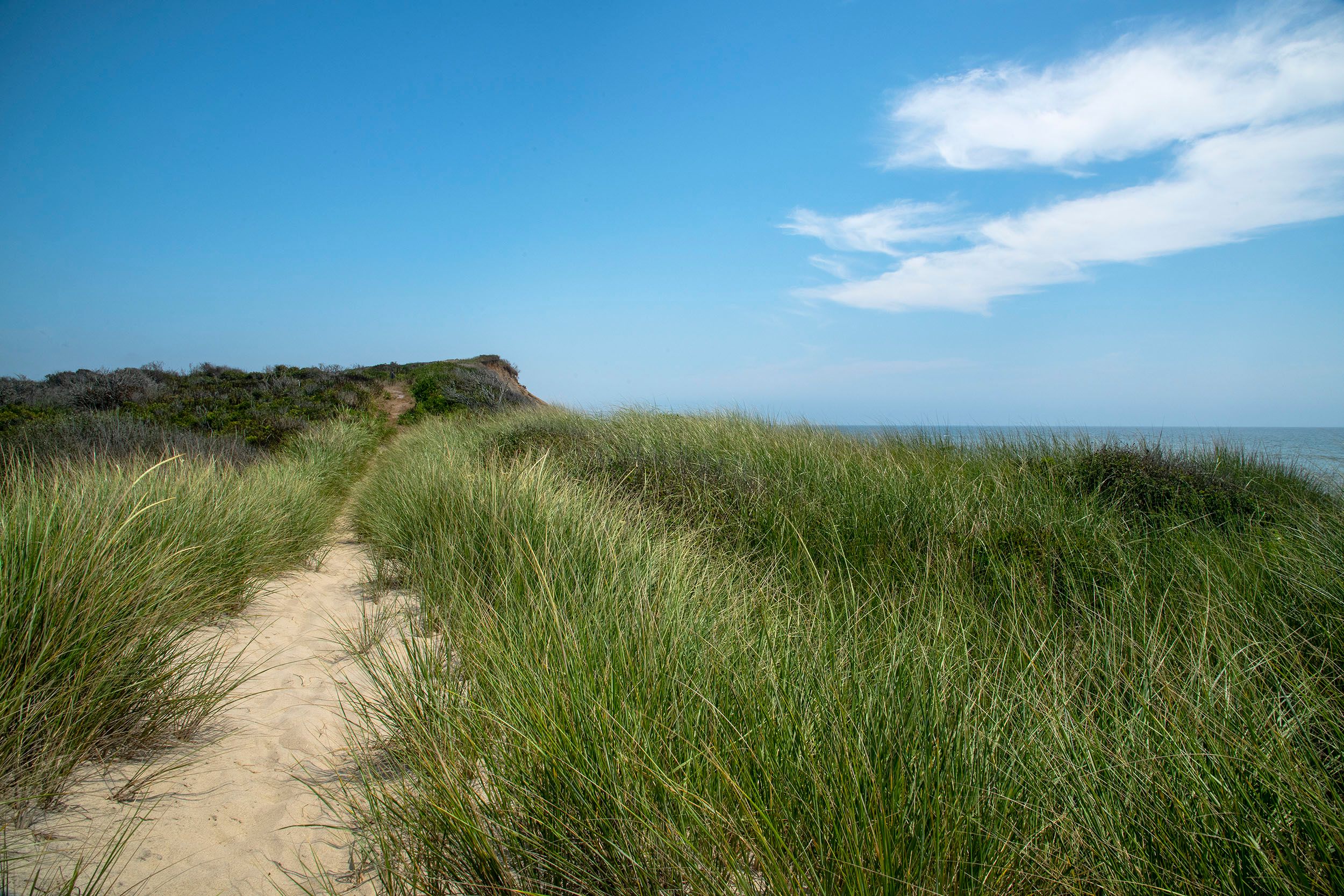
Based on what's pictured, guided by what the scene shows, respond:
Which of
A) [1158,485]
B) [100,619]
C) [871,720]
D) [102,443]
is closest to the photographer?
[871,720]

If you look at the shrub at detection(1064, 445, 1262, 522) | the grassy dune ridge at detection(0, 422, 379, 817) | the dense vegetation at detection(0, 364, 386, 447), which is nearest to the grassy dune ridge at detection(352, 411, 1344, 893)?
the grassy dune ridge at detection(0, 422, 379, 817)

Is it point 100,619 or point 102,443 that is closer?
point 100,619

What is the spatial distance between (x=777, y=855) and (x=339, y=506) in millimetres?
8928

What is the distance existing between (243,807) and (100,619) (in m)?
1.02

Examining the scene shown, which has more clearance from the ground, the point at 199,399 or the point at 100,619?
the point at 199,399

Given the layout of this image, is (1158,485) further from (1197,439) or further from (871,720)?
(871,720)

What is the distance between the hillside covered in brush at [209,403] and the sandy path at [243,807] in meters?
4.56

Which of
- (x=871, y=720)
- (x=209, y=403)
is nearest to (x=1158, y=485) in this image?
(x=871, y=720)

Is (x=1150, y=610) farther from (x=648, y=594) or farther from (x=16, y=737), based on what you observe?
(x=16, y=737)

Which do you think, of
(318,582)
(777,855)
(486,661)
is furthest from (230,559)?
(777,855)

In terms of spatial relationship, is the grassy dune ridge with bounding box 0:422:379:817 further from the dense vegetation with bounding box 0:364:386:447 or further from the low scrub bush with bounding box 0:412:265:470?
the dense vegetation with bounding box 0:364:386:447

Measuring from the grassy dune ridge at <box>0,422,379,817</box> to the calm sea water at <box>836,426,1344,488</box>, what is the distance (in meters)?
8.63

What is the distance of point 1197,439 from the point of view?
7.54 meters

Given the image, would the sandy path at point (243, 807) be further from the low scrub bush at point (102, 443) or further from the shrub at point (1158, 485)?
the shrub at point (1158, 485)
